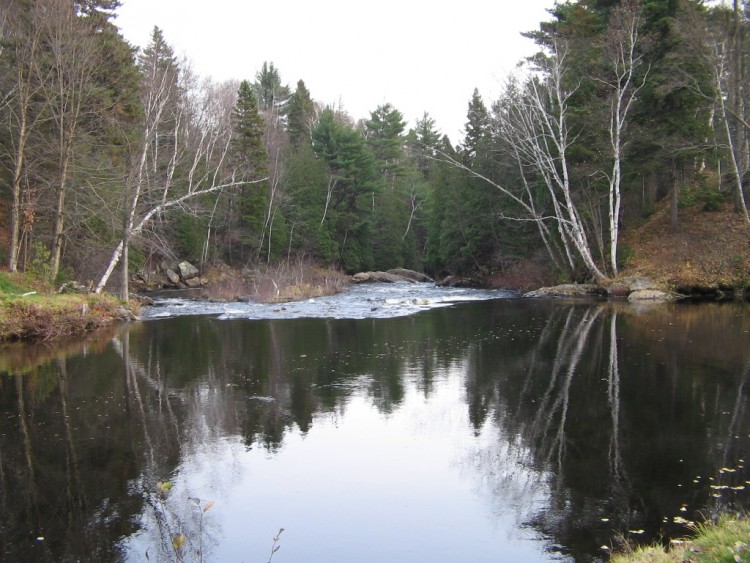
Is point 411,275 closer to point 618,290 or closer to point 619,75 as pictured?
point 618,290

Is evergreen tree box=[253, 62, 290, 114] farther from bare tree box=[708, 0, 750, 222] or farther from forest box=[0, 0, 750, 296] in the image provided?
bare tree box=[708, 0, 750, 222]

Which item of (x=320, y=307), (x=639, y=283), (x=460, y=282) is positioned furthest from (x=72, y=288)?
(x=460, y=282)

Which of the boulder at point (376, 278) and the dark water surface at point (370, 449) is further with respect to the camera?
the boulder at point (376, 278)

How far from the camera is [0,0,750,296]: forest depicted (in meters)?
23.6

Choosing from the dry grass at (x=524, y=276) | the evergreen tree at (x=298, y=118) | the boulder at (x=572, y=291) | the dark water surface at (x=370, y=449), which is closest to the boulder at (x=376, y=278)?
the dry grass at (x=524, y=276)

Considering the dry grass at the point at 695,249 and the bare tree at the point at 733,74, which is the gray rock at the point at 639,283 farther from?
the bare tree at the point at 733,74

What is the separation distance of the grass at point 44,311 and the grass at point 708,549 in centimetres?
1680

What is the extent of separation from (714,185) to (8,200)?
115 feet

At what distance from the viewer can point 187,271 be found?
4397 centimetres

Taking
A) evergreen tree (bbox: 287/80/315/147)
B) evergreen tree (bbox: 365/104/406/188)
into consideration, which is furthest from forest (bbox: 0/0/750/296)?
evergreen tree (bbox: 365/104/406/188)

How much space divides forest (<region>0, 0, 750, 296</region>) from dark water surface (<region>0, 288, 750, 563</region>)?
11.2 meters

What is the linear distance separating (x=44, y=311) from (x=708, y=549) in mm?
17687

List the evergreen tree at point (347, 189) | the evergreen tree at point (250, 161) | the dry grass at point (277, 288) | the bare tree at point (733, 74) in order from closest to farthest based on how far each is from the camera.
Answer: the bare tree at point (733, 74), the dry grass at point (277, 288), the evergreen tree at point (250, 161), the evergreen tree at point (347, 189)

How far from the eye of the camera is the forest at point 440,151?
77.4 ft
